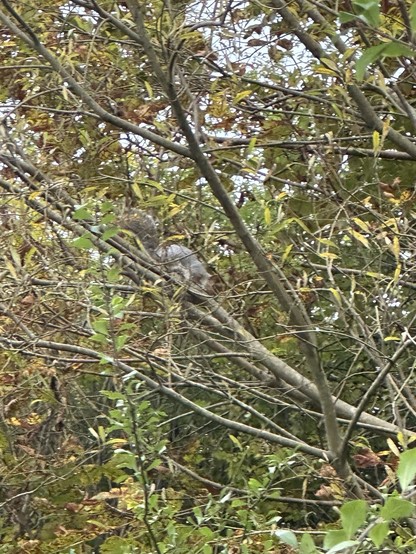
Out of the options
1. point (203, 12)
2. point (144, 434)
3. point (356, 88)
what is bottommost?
point (144, 434)

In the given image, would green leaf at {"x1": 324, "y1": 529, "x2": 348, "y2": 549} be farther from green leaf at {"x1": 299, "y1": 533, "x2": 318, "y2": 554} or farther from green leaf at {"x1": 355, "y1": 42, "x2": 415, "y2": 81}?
green leaf at {"x1": 355, "y1": 42, "x2": 415, "y2": 81}

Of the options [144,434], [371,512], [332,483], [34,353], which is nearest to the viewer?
[371,512]

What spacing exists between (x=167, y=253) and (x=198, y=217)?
24cm

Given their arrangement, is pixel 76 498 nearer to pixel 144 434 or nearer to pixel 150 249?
pixel 150 249

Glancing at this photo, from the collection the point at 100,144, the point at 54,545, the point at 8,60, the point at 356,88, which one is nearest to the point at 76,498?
the point at 54,545

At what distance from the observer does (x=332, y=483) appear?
9.00 feet

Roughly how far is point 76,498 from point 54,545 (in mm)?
723

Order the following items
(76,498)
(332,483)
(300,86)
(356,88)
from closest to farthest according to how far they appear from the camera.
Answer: (332,483) < (356,88) < (300,86) < (76,498)

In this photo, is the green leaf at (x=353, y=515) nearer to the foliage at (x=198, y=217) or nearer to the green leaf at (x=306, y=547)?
the green leaf at (x=306, y=547)

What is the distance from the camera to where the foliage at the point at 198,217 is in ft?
9.75

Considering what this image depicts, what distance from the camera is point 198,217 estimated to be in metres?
3.54

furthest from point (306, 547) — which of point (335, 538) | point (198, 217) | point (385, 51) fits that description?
point (198, 217)

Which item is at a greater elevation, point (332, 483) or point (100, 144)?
point (100, 144)

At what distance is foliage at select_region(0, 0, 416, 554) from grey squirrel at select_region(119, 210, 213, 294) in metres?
0.05
